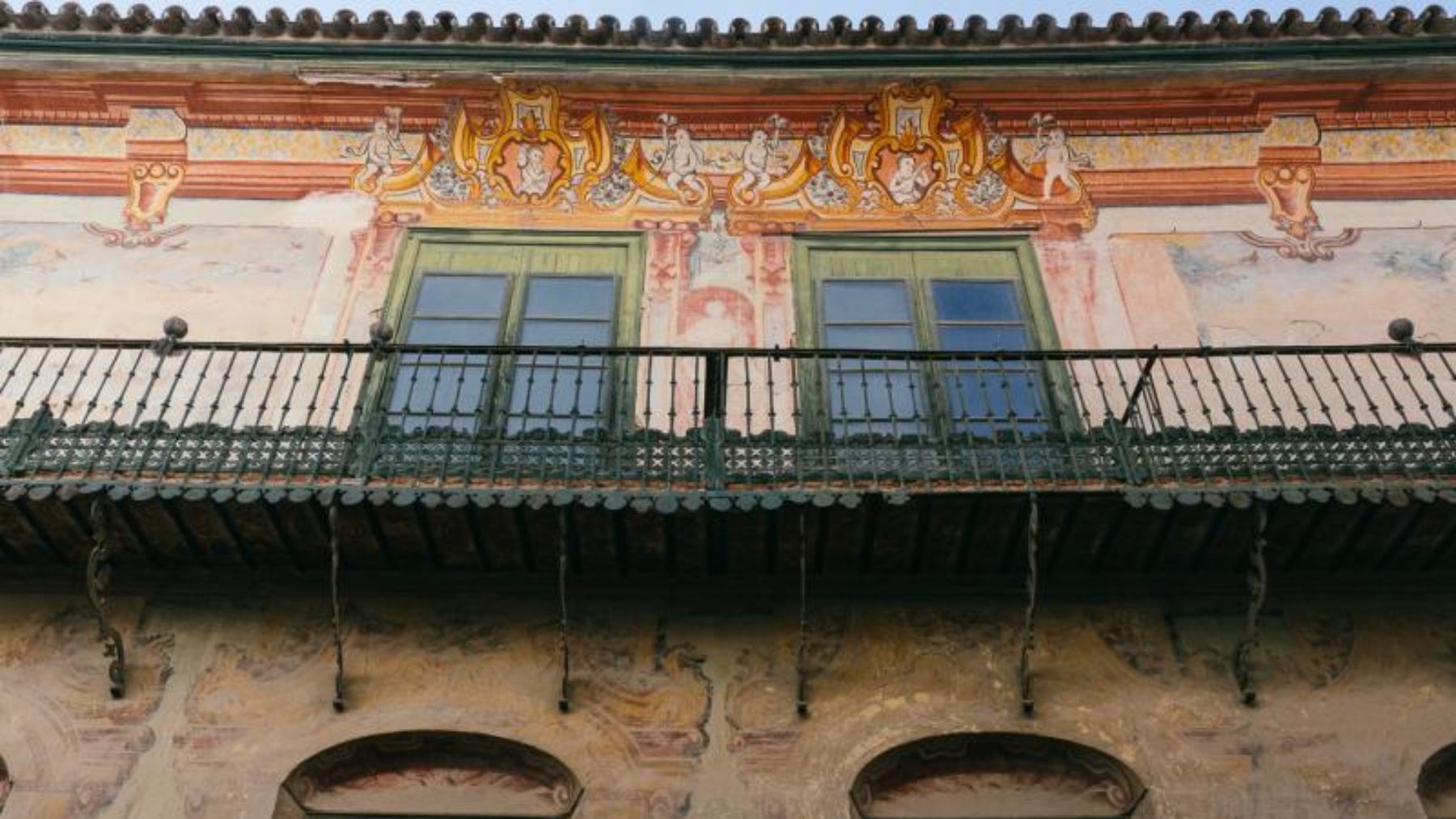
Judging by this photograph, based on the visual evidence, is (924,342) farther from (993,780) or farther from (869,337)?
(993,780)

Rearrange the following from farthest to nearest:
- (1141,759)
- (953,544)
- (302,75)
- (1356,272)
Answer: (302,75) < (1356,272) < (953,544) < (1141,759)

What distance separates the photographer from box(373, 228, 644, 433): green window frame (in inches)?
285

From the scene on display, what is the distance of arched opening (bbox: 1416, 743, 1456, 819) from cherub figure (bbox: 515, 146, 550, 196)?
622 centimetres

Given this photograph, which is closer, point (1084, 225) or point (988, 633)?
point (988, 633)

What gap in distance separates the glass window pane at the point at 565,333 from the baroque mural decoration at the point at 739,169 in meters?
0.91

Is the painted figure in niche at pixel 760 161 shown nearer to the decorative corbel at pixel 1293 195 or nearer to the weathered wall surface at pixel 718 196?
the weathered wall surface at pixel 718 196

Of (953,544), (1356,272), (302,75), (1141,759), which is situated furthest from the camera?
(302,75)

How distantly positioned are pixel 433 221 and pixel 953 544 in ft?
14.1

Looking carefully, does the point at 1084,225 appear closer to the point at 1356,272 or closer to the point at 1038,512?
the point at 1356,272

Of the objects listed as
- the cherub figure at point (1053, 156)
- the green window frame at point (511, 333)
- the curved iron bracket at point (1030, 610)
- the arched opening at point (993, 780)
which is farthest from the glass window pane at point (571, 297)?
the arched opening at point (993, 780)

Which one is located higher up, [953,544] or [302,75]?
[302,75]

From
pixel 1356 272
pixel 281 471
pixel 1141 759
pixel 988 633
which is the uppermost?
pixel 1356 272

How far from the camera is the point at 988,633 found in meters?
6.39

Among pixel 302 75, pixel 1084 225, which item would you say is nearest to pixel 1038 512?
pixel 1084 225
